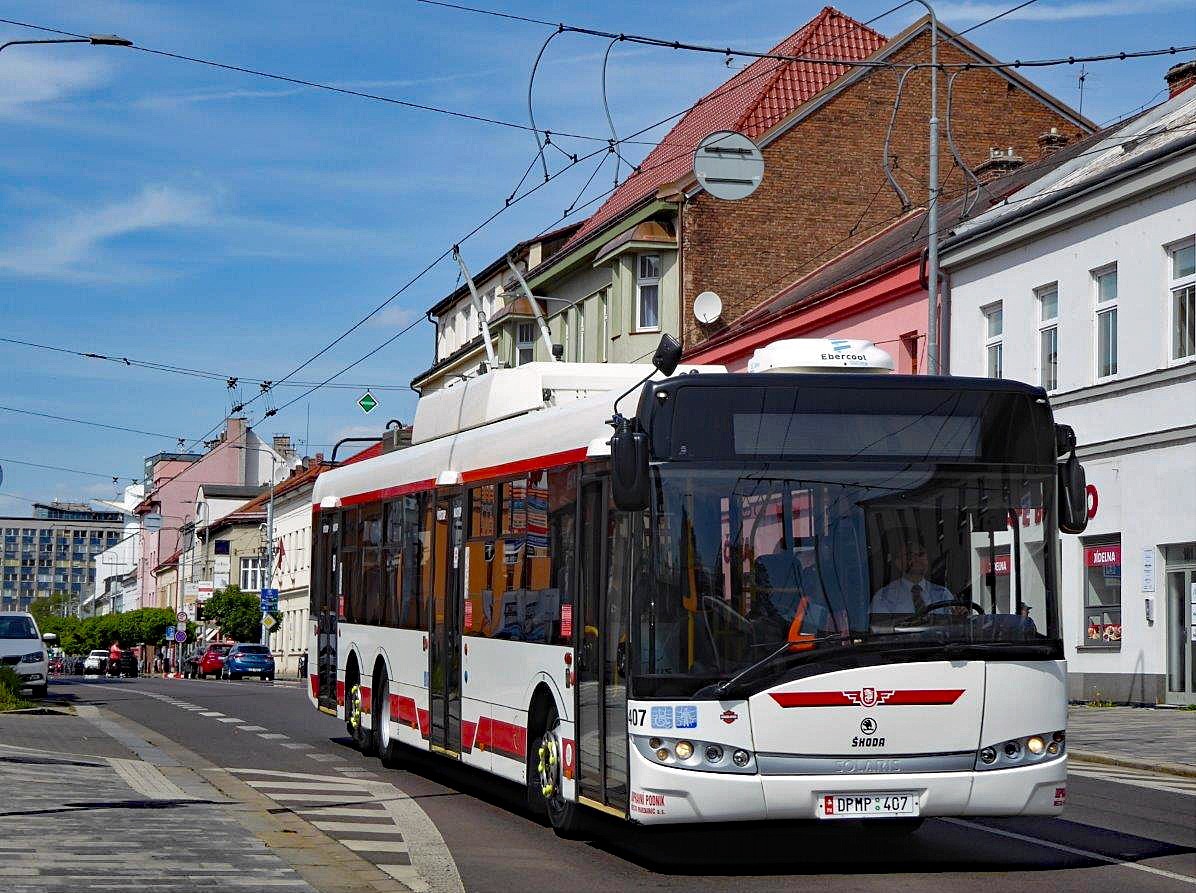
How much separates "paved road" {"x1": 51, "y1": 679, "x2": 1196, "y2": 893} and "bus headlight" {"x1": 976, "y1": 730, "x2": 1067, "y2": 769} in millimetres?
623

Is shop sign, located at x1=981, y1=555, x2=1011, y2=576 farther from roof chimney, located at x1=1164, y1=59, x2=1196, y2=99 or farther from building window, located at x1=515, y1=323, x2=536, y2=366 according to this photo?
building window, located at x1=515, y1=323, x2=536, y2=366

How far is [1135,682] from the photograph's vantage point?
28.4m

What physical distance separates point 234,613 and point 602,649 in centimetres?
8368

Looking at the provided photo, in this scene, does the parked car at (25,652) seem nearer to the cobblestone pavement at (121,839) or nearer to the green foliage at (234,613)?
the cobblestone pavement at (121,839)

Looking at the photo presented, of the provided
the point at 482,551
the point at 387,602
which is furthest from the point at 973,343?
Answer: the point at 482,551

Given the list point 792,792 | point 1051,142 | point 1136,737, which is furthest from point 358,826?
point 1051,142

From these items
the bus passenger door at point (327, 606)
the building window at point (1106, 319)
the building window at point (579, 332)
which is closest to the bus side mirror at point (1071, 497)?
the bus passenger door at point (327, 606)

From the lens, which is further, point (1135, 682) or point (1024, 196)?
point (1024, 196)

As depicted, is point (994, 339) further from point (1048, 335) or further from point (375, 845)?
point (375, 845)

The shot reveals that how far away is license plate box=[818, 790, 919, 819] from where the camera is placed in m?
10.7

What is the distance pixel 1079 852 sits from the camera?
12.0 meters

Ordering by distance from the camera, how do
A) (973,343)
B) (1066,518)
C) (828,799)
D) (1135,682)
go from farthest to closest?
(973,343) < (1135,682) < (1066,518) < (828,799)

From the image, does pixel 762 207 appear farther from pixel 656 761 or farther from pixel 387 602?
pixel 656 761

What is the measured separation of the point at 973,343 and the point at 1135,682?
8.03 meters
